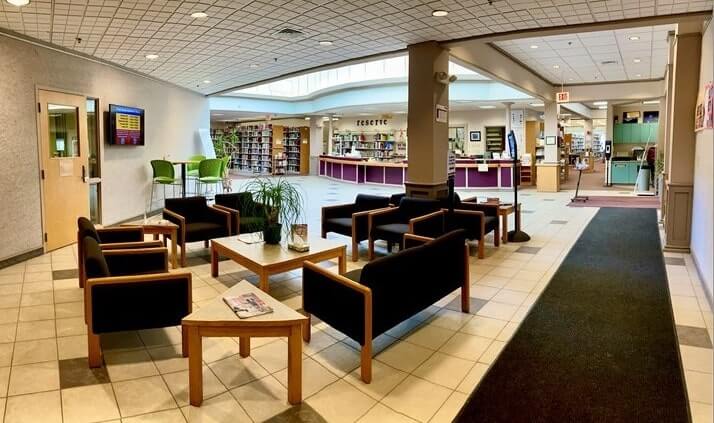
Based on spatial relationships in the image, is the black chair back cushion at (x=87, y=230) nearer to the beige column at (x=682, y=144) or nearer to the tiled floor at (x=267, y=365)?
the tiled floor at (x=267, y=365)

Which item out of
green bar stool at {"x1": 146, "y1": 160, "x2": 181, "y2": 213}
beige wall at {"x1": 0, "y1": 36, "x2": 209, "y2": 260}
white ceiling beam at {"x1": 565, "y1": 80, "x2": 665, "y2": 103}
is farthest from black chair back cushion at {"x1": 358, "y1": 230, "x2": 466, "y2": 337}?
white ceiling beam at {"x1": 565, "y1": 80, "x2": 665, "y2": 103}

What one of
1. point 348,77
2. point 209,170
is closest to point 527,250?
point 209,170

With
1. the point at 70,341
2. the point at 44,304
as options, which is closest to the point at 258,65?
the point at 44,304

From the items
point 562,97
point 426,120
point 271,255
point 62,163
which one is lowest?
point 271,255

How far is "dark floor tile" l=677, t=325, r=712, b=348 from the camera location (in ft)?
10.6

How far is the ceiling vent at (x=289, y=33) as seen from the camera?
5583 millimetres

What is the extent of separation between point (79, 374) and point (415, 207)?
3.90m

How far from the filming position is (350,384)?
2740 mm

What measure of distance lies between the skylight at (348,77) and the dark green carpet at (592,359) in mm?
8157

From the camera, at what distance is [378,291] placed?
283 cm

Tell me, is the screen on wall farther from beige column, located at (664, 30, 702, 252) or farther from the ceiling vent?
beige column, located at (664, 30, 702, 252)

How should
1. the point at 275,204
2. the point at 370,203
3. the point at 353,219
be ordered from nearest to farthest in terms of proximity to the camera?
the point at 275,204, the point at 353,219, the point at 370,203

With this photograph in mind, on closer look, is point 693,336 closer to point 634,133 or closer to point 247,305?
point 247,305

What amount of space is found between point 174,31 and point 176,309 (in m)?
3.93
